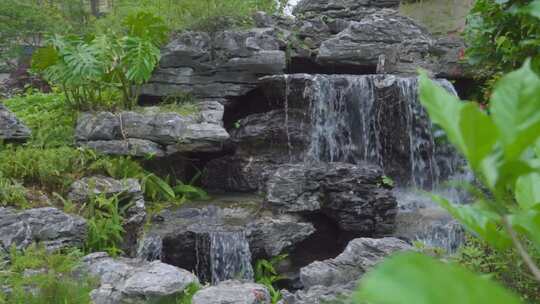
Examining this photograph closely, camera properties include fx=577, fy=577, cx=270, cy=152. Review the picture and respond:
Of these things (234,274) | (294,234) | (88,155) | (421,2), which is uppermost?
(421,2)

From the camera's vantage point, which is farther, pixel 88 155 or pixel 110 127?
pixel 110 127

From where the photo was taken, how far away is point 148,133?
24.4ft

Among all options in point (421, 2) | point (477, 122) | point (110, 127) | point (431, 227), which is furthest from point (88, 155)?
point (421, 2)

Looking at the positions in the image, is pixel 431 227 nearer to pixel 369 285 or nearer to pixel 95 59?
pixel 95 59

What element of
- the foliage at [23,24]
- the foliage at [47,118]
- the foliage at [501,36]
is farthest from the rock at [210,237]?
the foliage at [23,24]

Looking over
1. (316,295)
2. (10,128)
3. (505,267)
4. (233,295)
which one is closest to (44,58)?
(10,128)

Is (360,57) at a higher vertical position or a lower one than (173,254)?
higher

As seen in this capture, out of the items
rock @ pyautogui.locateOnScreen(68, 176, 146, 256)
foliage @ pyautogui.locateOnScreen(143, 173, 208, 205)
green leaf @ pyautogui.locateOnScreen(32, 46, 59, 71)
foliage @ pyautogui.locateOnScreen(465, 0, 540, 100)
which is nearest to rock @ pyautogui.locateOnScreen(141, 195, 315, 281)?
rock @ pyautogui.locateOnScreen(68, 176, 146, 256)

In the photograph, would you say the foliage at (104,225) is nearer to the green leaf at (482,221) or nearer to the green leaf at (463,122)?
the green leaf at (482,221)

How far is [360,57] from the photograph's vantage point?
9.03 metres

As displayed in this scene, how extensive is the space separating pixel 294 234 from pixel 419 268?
601cm

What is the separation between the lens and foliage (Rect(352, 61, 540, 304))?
0.47 meters

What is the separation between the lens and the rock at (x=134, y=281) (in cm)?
414

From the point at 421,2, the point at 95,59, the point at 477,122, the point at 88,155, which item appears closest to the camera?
the point at 477,122
